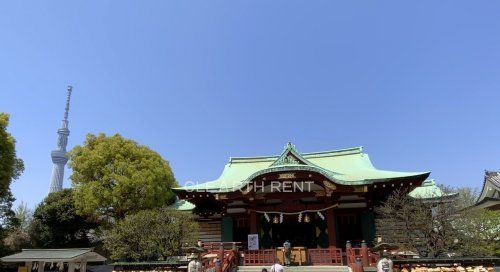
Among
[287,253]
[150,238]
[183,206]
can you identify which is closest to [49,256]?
[150,238]

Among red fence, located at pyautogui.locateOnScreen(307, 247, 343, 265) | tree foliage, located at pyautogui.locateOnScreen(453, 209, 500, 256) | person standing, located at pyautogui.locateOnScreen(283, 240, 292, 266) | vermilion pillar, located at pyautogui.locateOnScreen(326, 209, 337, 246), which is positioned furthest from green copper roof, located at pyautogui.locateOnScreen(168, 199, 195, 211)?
tree foliage, located at pyautogui.locateOnScreen(453, 209, 500, 256)

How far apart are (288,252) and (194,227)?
5.45 meters

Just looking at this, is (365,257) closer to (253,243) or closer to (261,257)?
(261,257)

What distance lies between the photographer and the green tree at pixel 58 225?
91.6 ft

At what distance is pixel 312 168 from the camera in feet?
58.3

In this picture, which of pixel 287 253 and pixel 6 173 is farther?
pixel 6 173

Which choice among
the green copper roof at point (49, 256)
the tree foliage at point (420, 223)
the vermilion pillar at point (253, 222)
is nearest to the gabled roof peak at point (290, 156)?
the vermilion pillar at point (253, 222)

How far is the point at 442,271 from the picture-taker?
44.5 ft

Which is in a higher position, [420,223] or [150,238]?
[420,223]

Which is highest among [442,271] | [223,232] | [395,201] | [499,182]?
[499,182]

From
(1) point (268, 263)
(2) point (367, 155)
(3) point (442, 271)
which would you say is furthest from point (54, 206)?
(3) point (442, 271)

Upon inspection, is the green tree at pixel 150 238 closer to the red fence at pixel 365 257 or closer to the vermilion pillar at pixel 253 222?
the vermilion pillar at pixel 253 222

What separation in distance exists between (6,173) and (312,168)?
20385mm

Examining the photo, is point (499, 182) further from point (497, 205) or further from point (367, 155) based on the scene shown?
point (367, 155)
